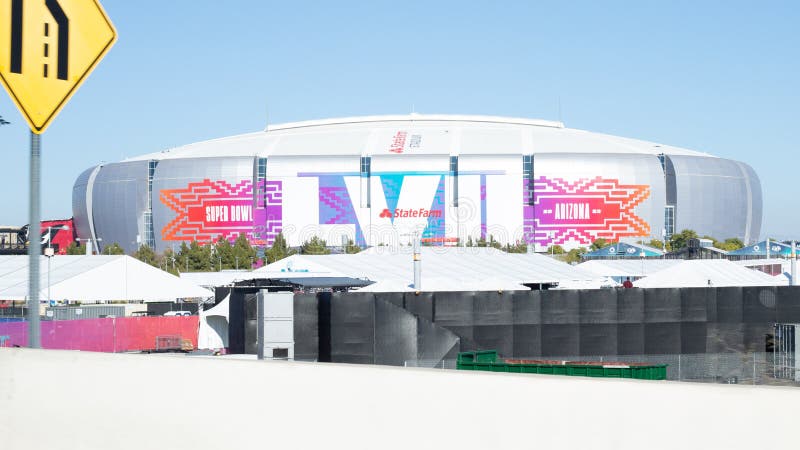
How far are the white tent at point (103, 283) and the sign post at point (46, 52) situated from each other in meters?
33.4

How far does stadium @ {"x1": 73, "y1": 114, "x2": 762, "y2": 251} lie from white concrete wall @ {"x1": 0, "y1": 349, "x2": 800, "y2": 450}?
117 m

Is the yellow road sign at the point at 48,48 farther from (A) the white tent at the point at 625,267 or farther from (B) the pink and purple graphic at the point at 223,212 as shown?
(B) the pink and purple graphic at the point at 223,212

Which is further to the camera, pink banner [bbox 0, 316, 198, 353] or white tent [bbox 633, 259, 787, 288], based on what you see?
white tent [bbox 633, 259, 787, 288]

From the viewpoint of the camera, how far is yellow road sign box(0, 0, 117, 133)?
8.41m

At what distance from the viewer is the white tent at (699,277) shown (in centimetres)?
4547

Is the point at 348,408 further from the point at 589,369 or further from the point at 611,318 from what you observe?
the point at 611,318

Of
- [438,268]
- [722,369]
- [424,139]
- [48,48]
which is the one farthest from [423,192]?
[48,48]

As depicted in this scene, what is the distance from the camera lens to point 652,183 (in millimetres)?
132375

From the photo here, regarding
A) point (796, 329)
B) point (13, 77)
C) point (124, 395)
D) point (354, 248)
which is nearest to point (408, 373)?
point (124, 395)

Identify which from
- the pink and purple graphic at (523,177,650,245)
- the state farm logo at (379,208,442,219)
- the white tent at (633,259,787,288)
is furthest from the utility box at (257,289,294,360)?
the pink and purple graphic at (523,177,650,245)

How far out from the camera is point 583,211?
130500mm

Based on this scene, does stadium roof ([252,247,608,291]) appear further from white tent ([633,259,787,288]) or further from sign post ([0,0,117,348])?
sign post ([0,0,117,348])

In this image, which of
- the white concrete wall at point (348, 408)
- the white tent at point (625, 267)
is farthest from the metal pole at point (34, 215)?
the white tent at point (625, 267)

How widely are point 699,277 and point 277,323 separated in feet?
92.3
